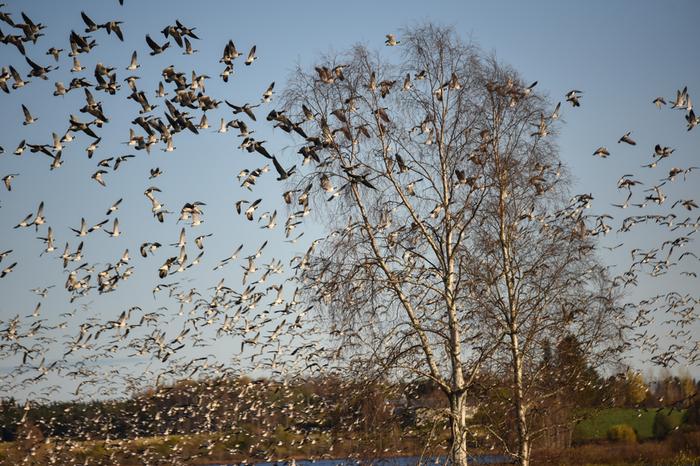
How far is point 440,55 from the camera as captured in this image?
17016mm

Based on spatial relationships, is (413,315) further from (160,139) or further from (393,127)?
(160,139)

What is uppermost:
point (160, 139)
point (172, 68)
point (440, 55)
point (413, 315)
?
point (440, 55)

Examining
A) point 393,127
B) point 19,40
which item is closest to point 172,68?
point 19,40

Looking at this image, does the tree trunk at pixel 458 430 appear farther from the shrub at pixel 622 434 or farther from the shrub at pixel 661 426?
the shrub at pixel 661 426

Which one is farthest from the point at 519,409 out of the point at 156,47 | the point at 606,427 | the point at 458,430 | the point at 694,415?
the point at 606,427

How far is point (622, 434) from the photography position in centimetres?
4062

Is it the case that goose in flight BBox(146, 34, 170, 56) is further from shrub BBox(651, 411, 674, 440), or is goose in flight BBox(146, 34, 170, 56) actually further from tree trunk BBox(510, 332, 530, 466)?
shrub BBox(651, 411, 674, 440)

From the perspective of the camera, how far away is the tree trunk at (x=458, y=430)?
50.1 ft

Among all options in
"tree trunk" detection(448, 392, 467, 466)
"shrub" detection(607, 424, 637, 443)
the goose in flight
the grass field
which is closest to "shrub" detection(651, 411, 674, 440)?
the grass field

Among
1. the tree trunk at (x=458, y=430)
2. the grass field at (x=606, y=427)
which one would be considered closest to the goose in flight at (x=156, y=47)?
the tree trunk at (x=458, y=430)

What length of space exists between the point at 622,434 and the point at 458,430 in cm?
2896

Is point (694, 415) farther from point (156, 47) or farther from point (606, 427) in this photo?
point (156, 47)

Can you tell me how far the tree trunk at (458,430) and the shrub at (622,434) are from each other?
89.2ft

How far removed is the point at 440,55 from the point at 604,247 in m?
6.85
